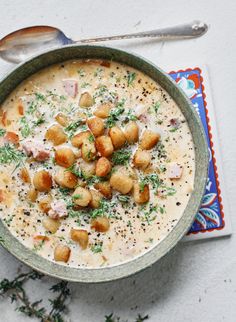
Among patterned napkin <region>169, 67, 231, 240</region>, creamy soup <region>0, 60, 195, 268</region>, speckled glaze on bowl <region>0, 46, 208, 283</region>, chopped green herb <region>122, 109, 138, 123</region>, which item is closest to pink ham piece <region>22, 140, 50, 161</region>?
creamy soup <region>0, 60, 195, 268</region>

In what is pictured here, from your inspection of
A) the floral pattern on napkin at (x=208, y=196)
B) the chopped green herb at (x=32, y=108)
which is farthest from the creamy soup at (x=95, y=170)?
the floral pattern on napkin at (x=208, y=196)

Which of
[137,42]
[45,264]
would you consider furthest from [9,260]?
[137,42]

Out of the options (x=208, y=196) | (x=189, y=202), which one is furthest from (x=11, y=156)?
(x=208, y=196)

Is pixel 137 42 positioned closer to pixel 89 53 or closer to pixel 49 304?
pixel 89 53

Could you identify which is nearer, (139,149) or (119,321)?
(139,149)

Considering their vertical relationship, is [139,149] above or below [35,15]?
below

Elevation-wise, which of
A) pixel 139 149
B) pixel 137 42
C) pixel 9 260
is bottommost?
pixel 9 260
